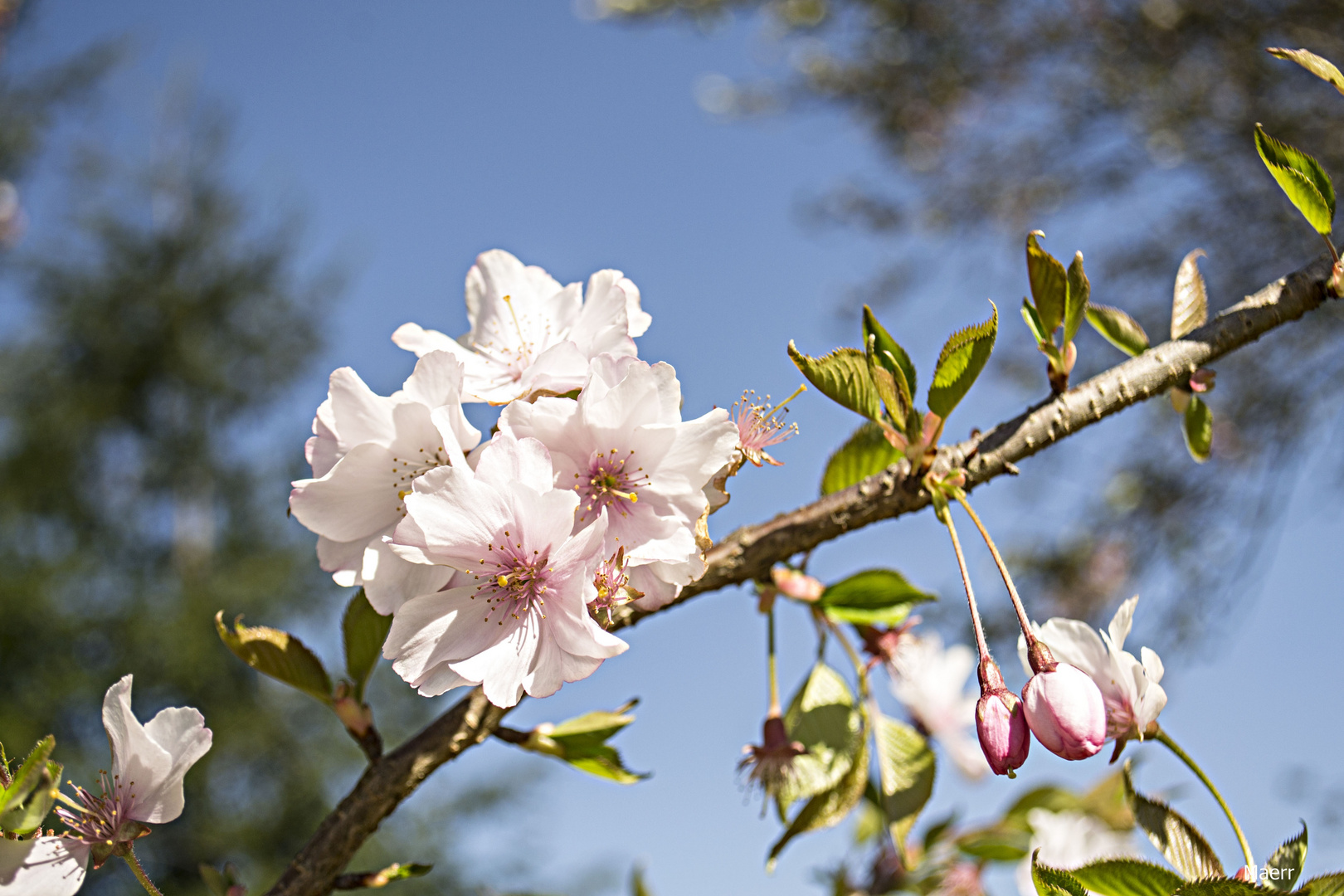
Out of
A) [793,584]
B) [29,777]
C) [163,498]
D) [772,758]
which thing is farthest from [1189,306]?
[163,498]

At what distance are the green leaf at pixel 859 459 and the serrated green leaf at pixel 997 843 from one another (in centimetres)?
53

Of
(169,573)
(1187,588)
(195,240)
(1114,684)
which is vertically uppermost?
(195,240)

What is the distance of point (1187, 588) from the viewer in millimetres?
2262

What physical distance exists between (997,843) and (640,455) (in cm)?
71

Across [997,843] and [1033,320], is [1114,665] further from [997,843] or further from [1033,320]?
[997,843]

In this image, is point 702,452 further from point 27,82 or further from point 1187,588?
point 27,82

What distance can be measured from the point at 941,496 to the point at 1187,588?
2147 mm

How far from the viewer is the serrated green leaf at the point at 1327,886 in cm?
38

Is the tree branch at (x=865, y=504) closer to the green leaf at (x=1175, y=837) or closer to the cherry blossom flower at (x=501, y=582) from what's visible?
the cherry blossom flower at (x=501, y=582)

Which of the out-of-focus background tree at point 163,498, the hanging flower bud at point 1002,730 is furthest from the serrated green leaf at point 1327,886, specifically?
the out-of-focus background tree at point 163,498

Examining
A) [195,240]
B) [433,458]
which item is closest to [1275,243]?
[433,458]

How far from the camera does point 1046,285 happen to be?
49 cm

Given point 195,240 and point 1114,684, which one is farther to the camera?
point 195,240

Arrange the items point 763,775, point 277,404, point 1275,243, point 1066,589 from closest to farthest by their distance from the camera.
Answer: point 763,775 < point 1275,243 < point 1066,589 < point 277,404
